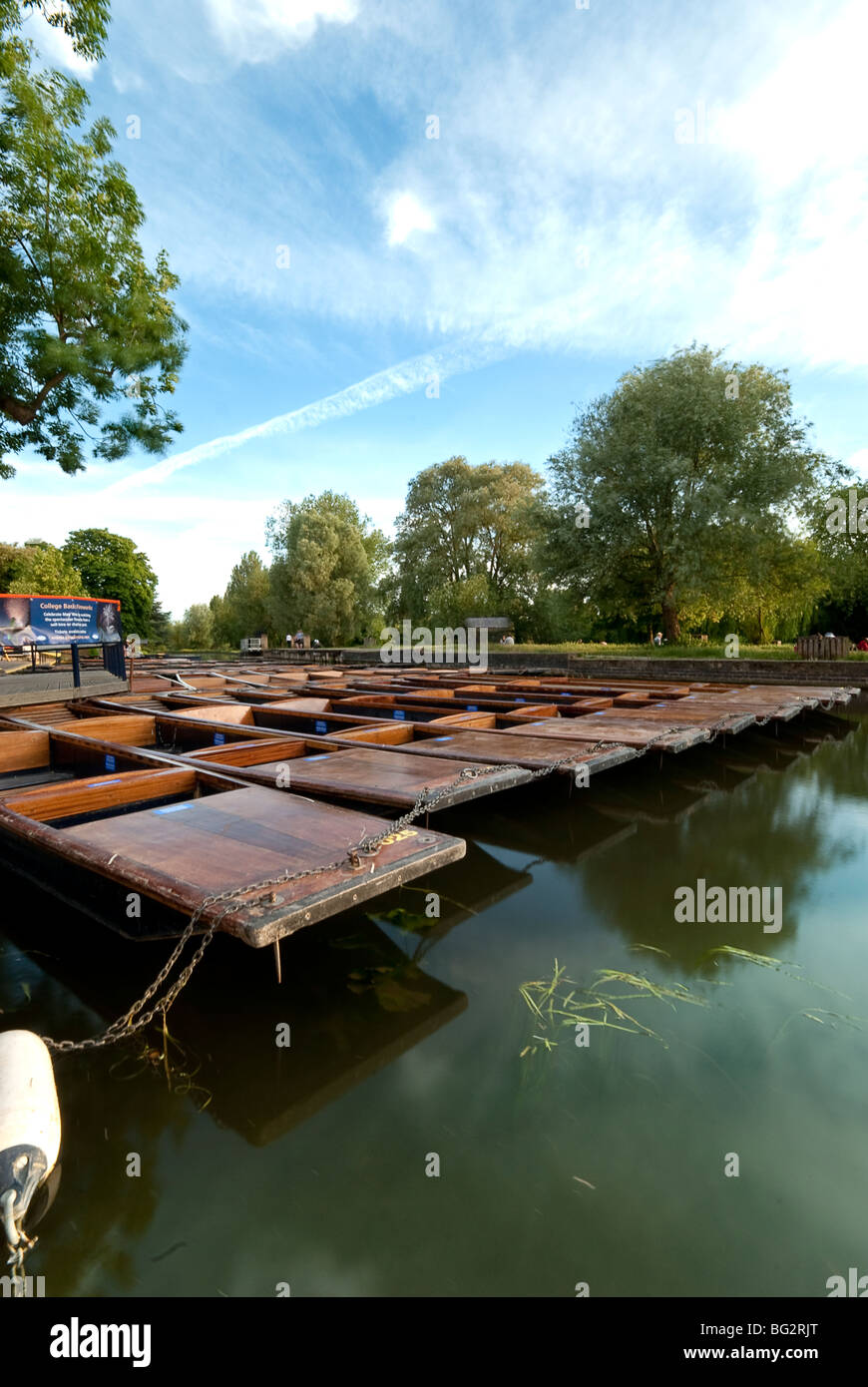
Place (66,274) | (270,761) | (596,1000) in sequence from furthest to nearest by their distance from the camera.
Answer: (66,274)
(270,761)
(596,1000)

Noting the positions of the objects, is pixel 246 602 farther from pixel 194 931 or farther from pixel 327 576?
pixel 194 931

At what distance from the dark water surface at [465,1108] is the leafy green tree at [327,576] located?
100 feet

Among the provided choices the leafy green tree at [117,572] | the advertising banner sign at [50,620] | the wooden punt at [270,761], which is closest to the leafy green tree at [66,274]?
the advertising banner sign at [50,620]

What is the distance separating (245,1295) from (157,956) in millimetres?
2067

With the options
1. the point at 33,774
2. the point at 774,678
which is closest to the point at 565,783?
the point at 33,774

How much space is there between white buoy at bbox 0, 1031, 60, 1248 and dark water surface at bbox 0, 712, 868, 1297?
0.52 ft

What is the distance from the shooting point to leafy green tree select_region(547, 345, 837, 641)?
18641mm

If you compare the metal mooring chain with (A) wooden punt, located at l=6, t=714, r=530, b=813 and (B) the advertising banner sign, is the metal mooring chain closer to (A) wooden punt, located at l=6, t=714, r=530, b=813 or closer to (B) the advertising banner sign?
(A) wooden punt, located at l=6, t=714, r=530, b=813

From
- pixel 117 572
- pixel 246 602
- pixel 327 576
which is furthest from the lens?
pixel 117 572

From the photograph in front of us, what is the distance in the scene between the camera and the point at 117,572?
53.3m

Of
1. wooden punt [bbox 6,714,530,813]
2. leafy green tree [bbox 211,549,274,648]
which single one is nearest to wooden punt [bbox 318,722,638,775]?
wooden punt [bbox 6,714,530,813]

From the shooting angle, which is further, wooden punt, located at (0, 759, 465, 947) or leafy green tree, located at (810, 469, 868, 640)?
leafy green tree, located at (810, 469, 868, 640)

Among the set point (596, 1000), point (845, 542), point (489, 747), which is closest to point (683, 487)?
point (845, 542)

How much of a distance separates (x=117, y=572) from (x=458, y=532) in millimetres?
33042
